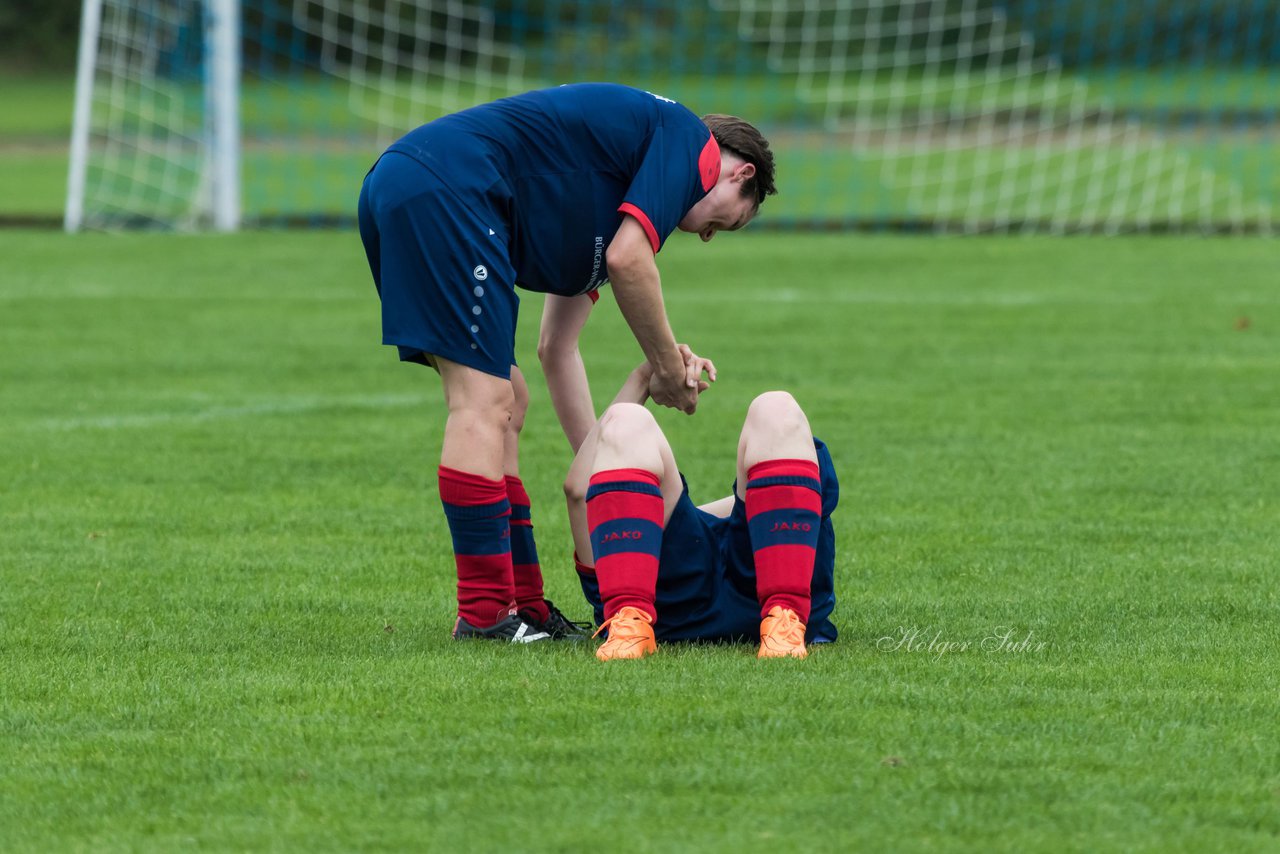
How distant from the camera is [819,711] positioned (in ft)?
13.6

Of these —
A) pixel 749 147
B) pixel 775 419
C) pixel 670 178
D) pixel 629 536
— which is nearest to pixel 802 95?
pixel 749 147

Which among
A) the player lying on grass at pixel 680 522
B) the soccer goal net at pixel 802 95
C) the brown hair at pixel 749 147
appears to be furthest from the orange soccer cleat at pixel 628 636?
the soccer goal net at pixel 802 95

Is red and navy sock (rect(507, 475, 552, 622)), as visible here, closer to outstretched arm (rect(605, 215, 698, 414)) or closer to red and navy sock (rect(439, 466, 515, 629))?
red and navy sock (rect(439, 466, 515, 629))

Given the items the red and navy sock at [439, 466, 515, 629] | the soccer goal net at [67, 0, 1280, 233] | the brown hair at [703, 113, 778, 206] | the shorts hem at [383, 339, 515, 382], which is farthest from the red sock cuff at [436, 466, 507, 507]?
the soccer goal net at [67, 0, 1280, 233]

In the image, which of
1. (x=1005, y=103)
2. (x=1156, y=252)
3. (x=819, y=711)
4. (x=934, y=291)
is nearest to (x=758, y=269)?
(x=934, y=291)

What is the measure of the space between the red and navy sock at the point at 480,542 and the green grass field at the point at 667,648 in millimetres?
159

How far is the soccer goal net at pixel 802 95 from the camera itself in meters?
20.8

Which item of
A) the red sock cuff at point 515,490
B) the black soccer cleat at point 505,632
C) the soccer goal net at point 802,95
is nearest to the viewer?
the black soccer cleat at point 505,632

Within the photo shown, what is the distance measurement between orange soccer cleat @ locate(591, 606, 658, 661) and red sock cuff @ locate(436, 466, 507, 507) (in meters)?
0.47

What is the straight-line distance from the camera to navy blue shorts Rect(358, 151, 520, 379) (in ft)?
16.0

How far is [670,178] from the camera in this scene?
4.80m

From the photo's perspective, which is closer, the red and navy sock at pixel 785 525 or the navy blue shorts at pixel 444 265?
the red and navy sock at pixel 785 525

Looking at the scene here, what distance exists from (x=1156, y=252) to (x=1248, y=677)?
12.9 m

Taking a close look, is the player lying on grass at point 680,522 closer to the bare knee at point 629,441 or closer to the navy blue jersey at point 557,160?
the bare knee at point 629,441
